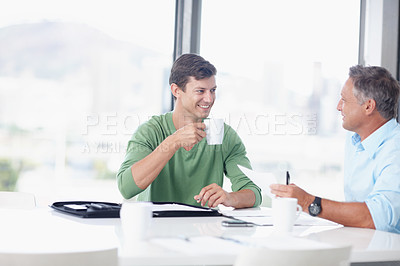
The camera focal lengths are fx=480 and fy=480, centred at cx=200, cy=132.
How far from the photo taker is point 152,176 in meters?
2.15

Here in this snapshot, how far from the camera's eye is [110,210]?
1.64 metres

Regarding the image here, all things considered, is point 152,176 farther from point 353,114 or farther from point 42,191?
point 42,191

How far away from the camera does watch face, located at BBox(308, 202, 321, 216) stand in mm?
1767

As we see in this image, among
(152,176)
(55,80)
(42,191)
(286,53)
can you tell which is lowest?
(42,191)

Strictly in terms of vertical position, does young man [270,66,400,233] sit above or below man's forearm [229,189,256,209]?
above

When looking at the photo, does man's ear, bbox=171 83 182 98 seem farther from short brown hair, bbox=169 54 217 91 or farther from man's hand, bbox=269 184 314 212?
man's hand, bbox=269 184 314 212

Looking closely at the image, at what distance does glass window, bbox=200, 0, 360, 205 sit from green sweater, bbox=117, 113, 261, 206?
821 millimetres

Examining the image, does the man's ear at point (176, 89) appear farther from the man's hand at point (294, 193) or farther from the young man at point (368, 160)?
the man's hand at point (294, 193)

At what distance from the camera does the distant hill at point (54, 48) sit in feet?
9.92

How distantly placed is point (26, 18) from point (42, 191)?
3.64ft

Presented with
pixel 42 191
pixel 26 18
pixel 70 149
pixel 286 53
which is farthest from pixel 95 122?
Result: pixel 286 53

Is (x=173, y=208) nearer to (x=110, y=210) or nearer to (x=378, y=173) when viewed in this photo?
(x=110, y=210)

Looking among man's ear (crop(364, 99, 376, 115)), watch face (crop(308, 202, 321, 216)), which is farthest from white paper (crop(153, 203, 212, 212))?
man's ear (crop(364, 99, 376, 115))

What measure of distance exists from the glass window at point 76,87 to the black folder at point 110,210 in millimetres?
1333
